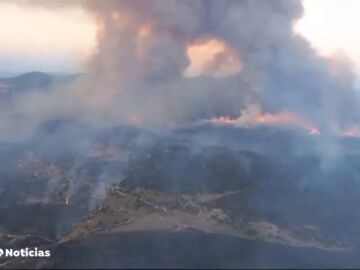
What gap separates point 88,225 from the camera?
44656 mm

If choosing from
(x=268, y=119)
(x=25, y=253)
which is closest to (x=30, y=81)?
(x=268, y=119)

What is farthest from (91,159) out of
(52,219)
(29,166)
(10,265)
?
(10,265)

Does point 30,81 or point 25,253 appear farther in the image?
point 30,81

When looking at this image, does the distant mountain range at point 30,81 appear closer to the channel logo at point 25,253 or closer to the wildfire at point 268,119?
the wildfire at point 268,119

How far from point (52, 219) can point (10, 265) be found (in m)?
9.80

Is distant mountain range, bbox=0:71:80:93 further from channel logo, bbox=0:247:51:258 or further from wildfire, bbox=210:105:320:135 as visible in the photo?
channel logo, bbox=0:247:51:258

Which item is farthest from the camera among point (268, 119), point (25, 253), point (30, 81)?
point (30, 81)

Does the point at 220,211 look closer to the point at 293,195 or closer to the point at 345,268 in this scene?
the point at 293,195

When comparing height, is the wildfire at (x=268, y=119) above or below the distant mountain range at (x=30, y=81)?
below

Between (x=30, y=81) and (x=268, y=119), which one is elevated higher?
(x=30, y=81)

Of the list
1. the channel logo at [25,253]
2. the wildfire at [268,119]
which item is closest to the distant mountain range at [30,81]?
the wildfire at [268,119]

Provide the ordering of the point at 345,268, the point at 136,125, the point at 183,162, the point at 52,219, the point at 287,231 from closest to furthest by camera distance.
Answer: the point at 345,268 → the point at 287,231 → the point at 52,219 → the point at 183,162 → the point at 136,125

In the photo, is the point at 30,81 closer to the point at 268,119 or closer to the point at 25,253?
the point at 268,119

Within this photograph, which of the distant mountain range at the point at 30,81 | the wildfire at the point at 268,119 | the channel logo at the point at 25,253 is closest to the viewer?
the channel logo at the point at 25,253
